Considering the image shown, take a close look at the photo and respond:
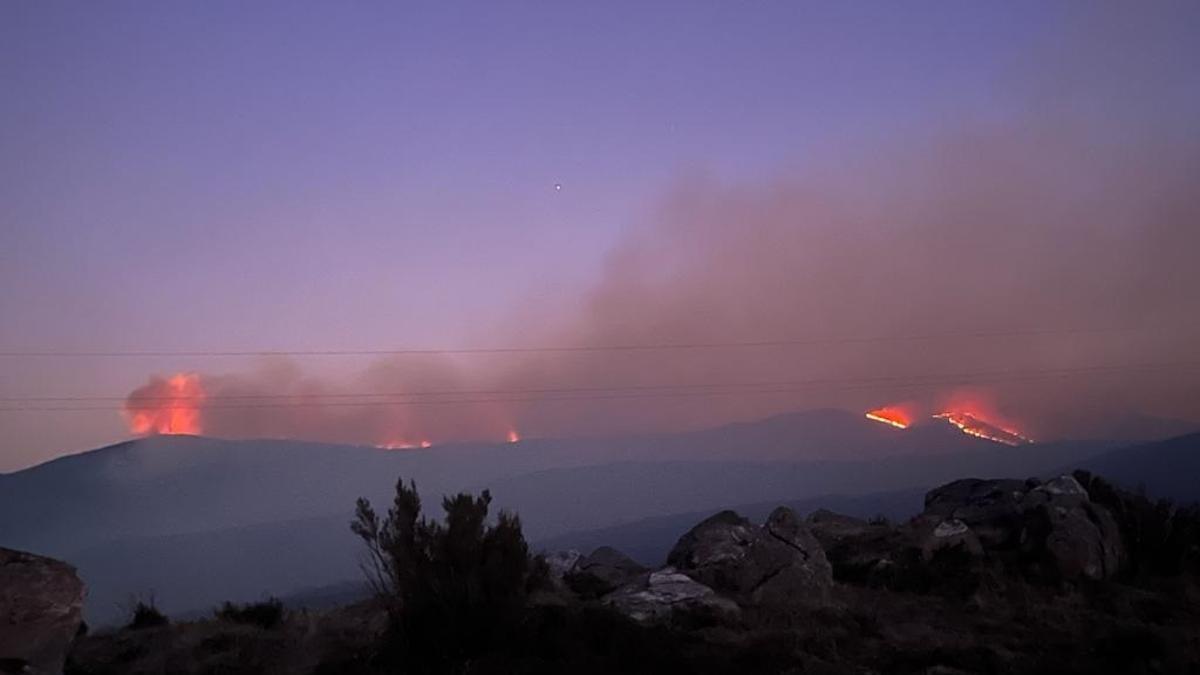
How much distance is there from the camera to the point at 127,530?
399ft

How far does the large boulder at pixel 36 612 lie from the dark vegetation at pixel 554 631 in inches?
106

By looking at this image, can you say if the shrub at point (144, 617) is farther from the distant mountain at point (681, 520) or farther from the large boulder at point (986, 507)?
the distant mountain at point (681, 520)

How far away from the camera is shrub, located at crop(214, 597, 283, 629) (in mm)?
20453

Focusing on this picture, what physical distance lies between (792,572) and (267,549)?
107m

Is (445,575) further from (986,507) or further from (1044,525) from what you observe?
(986,507)

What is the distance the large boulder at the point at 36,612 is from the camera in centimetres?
1373

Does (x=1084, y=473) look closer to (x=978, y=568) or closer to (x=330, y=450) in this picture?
(x=978, y=568)

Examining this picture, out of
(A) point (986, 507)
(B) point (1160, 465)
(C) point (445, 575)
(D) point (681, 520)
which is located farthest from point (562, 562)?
(B) point (1160, 465)

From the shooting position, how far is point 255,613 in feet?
69.5

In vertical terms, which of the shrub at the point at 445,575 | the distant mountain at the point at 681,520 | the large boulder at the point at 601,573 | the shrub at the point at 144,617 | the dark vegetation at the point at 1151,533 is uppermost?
the shrub at the point at 445,575

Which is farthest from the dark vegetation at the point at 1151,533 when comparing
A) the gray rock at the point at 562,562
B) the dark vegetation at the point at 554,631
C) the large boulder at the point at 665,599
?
the gray rock at the point at 562,562

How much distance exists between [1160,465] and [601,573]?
101 meters

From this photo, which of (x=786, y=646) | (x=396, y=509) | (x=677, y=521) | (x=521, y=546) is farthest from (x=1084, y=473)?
(x=677, y=521)

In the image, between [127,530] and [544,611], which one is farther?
[127,530]
